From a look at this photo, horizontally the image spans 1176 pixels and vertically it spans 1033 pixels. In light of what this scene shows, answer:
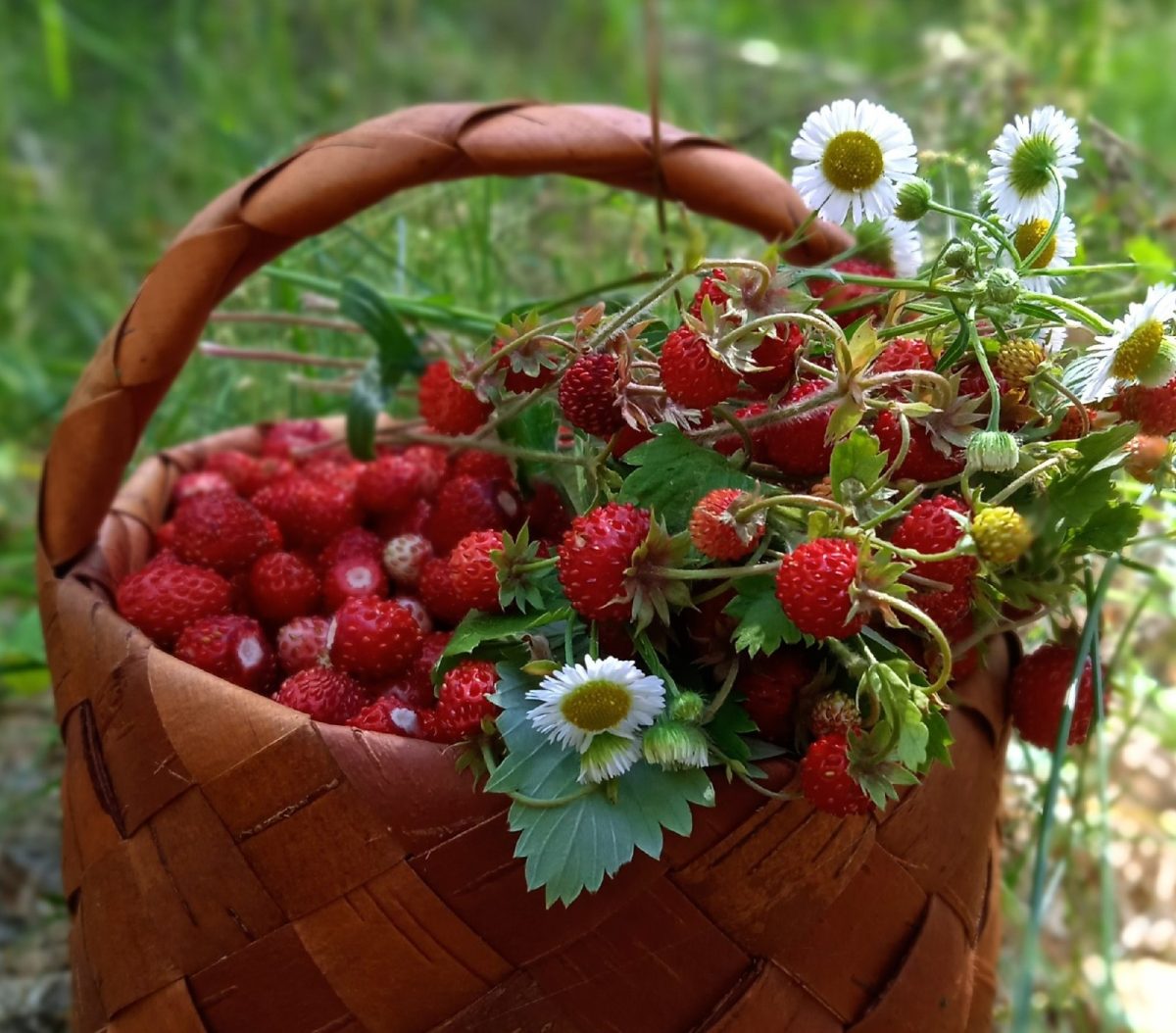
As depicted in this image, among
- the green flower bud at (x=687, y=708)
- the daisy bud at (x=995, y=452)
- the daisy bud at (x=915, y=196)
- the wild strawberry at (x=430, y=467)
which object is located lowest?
the wild strawberry at (x=430, y=467)

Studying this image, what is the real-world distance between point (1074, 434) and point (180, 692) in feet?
1.38

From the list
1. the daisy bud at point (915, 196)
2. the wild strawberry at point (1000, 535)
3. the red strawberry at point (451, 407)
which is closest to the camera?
the wild strawberry at point (1000, 535)

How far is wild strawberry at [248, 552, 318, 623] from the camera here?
0.66 metres

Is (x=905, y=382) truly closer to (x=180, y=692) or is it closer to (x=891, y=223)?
(x=891, y=223)

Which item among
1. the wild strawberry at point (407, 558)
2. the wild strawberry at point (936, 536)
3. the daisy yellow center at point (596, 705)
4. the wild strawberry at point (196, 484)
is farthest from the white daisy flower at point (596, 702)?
the wild strawberry at point (196, 484)

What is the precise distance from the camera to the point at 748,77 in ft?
7.77

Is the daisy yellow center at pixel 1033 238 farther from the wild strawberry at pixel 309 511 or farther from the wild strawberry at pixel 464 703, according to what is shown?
the wild strawberry at pixel 309 511

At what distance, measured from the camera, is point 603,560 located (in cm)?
45

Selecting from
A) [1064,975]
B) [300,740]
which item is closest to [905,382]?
[300,740]

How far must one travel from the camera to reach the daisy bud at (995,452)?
442 millimetres

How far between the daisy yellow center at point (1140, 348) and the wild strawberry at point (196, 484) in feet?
1.79

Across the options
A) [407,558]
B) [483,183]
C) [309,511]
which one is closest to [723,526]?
[407,558]

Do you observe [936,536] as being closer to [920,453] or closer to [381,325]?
[920,453]

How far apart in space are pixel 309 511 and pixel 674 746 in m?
0.37
